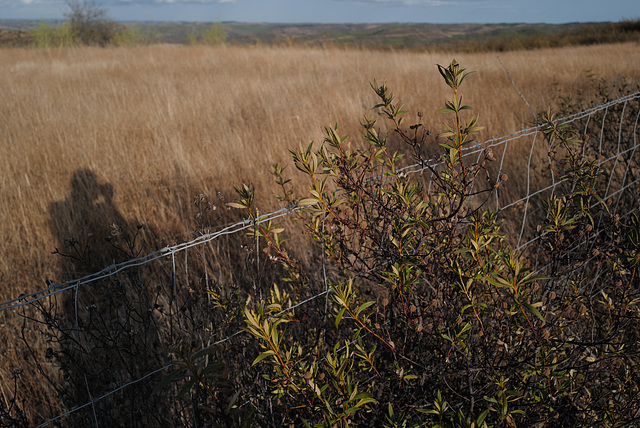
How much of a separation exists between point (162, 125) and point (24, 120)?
2103 mm

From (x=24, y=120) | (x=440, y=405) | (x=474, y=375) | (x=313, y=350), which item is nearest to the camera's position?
(x=440, y=405)

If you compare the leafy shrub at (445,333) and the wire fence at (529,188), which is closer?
the leafy shrub at (445,333)

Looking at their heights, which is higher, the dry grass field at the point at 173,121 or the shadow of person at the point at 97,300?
the dry grass field at the point at 173,121

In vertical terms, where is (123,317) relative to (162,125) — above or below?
below

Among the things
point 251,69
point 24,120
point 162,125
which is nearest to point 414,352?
point 162,125

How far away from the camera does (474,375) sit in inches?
49.7

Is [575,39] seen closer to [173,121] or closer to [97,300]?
[173,121]

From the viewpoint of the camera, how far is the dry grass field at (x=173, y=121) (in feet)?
11.0

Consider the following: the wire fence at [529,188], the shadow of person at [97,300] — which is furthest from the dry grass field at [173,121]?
the wire fence at [529,188]

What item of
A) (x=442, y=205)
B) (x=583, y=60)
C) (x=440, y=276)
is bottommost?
(x=440, y=276)

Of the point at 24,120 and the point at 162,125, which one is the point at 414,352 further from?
the point at 24,120

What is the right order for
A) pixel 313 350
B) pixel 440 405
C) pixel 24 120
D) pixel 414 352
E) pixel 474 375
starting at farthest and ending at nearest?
pixel 24 120, pixel 313 350, pixel 414 352, pixel 474 375, pixel 440 405

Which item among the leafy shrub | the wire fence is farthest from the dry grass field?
the leafy shrub

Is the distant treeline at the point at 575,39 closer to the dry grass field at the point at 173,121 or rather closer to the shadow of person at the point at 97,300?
the dry grass field at the point at 173,121
